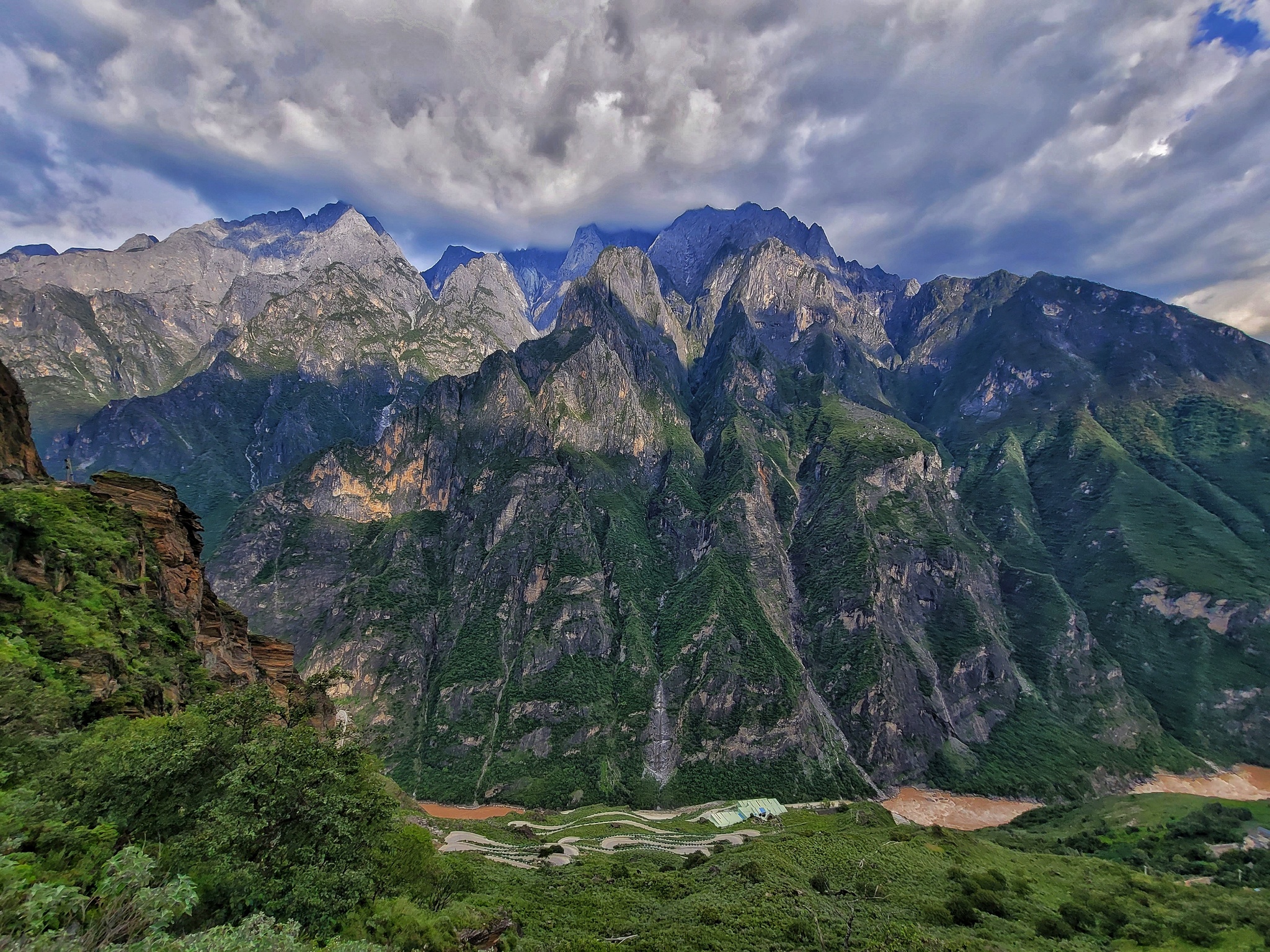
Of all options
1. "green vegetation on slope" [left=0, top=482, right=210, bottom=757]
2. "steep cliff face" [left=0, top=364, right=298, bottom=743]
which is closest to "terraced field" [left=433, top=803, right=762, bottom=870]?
"steep cliff face" [left=0, top=364, right=298, bottom=743]

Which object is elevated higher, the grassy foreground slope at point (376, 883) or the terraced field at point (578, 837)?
the grassy foreground slope at point (376, 883)

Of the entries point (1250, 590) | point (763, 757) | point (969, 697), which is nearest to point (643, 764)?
point (763, 757)

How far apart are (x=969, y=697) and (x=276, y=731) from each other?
212977 mm

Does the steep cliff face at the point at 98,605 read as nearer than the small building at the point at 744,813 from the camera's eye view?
Yes

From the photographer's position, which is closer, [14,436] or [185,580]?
[14,436]

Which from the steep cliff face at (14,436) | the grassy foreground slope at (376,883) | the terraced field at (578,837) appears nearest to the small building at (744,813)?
the terraced field at (578,837)

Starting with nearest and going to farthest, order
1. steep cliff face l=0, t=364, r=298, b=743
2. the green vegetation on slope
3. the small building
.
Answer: the green vegetation on slope
steep cliff face l=0, t=364, r=298, b=743
the small building

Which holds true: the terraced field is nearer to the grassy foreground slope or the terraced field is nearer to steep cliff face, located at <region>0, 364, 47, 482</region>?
the grassy foreground slope

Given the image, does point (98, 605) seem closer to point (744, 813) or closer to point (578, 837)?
point (578, 837)

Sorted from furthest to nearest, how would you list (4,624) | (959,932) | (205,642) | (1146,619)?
(1146,619), (205,642), (959,932), (4,624)

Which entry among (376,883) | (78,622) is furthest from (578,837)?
(78,622)

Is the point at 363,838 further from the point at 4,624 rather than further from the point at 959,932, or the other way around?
the point at 959,932

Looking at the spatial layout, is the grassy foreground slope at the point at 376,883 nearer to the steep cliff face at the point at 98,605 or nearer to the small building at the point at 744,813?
the steep cliff face at the point at 98,605

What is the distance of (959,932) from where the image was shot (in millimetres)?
33750
